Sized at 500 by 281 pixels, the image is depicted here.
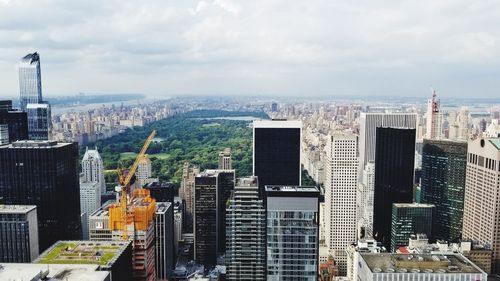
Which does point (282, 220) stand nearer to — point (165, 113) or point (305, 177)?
point (305, 177)

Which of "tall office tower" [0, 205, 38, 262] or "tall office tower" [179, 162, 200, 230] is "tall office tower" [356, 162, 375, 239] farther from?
"tall office tower" [0, 205, 38, 262]

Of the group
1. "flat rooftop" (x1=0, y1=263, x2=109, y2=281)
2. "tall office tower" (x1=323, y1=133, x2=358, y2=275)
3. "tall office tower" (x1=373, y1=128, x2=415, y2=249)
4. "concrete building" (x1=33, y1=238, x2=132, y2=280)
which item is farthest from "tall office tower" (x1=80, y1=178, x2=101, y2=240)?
"flat rooftop" (x1=0, y1=263, x2=109, y2=281)

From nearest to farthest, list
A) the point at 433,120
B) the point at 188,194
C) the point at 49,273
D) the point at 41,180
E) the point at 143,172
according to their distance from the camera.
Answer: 1. the point at 49,273
2. the point at 41,180
3. the point at 188,194
4. the point at 143,172
5. the point at 433,120

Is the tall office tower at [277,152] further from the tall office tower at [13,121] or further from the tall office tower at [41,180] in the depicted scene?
the tall office tower at [13,121]

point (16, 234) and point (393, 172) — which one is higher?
point (393, 172)

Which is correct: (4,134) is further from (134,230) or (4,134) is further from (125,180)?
(134,230)

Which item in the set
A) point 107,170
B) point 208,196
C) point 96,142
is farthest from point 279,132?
point 96,142

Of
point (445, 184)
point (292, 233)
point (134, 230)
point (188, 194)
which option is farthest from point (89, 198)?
point (445, 184)
